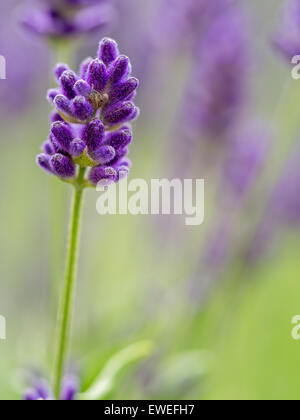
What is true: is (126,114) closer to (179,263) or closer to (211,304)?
(211,304)

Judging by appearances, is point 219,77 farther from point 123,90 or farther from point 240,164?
point 123,90

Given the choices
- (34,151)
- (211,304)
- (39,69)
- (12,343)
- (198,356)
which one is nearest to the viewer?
(198,356)

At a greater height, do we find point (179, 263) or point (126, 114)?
point (179, 263)

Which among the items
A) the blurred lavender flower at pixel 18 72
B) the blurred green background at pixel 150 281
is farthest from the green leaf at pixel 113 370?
the blurred lavender flower at pixel 18 72

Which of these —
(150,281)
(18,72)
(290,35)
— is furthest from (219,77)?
(18,72)

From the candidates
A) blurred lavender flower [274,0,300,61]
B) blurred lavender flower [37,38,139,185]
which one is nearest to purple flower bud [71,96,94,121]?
blurred lavender flower [37,38,139,185]
